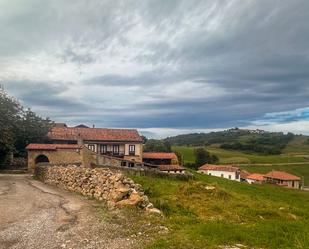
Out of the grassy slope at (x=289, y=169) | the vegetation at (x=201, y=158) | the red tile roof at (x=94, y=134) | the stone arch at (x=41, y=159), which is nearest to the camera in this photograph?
the stone arch at (x=41, y=159)

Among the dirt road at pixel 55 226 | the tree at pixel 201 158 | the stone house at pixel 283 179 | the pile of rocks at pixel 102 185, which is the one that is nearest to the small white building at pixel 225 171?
the stone house at pixel 283 179

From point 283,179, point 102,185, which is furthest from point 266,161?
point 102,185

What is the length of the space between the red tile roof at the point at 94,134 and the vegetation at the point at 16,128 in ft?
15.5

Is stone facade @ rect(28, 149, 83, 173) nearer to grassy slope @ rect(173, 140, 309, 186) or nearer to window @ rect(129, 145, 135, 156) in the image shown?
window @ rect(129, 145, 135, 156)

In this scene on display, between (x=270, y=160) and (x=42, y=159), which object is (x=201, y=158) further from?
→ (x=42, y=159)

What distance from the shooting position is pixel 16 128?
52.5m

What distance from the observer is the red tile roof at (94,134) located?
6456 cm

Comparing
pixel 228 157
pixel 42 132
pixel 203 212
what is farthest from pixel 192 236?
→ pixel 228 157

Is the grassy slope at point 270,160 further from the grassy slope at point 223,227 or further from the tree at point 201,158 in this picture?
the grassy slope at point 223,227

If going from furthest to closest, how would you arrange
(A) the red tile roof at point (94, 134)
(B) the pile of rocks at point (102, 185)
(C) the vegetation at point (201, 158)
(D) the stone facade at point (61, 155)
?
(C) the vegetation at point (201, 158), (A) the red tile roof at point (94, 134), (D) the stone facade at point (61, 155), (B) the pile of rocks at point (102, 185)

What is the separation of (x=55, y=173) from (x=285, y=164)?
117132 mm

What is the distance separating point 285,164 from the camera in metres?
131

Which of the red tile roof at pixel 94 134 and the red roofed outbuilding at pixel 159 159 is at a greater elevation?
the red tile roof at pixel 94 134

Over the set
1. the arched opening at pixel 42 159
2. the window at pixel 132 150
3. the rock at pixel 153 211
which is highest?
the window at pixel 132 150
